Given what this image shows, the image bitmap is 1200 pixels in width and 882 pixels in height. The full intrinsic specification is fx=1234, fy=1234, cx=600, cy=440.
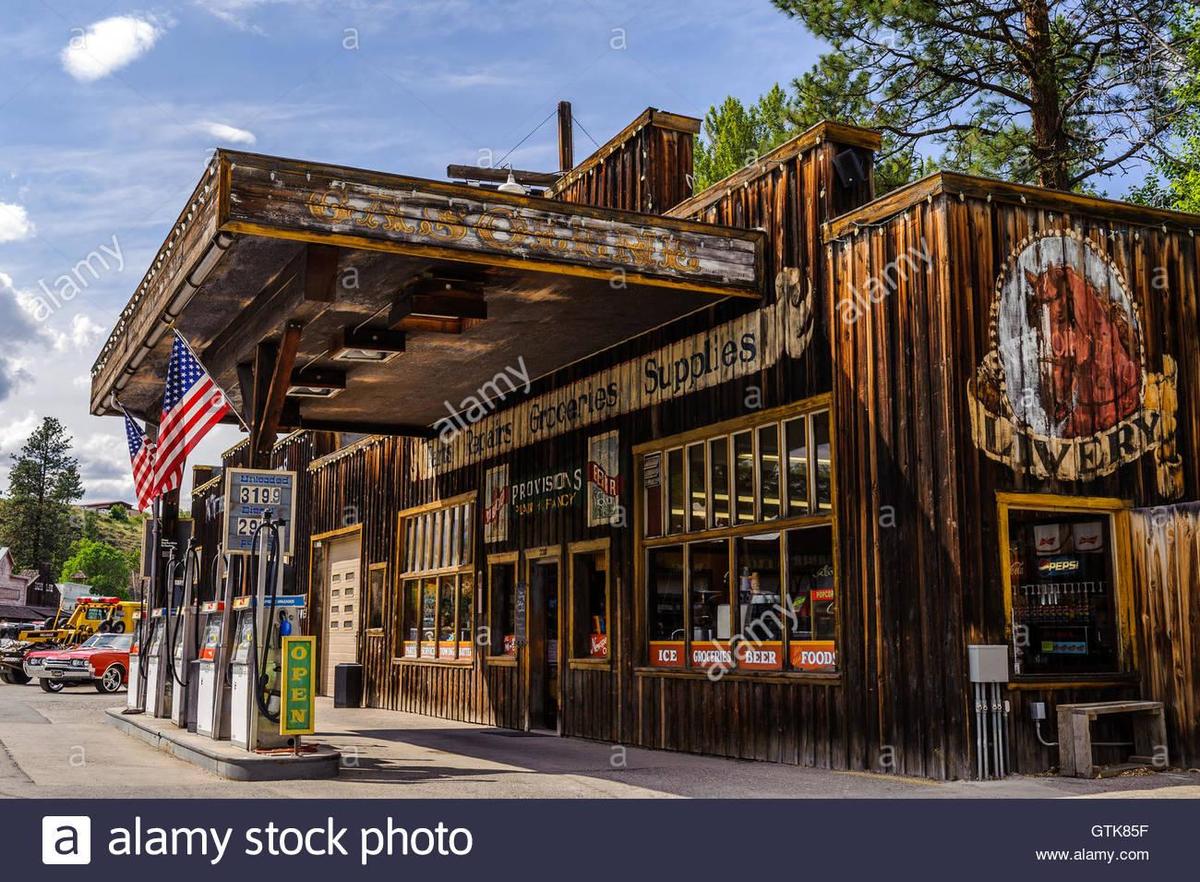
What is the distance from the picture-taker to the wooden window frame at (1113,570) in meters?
10.9

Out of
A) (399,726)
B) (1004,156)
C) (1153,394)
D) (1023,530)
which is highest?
(1004,156)

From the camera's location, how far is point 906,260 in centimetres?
1152

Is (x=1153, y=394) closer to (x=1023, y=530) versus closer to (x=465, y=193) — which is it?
(x=1023, y=530)

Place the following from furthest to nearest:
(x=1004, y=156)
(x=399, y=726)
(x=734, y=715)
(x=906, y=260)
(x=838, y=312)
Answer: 1. (x=1004, y=156)
2. (x=399, y=726)
3. (x=734, y=715)
4. (x=838, y=312)
5. (x=906, y=260)

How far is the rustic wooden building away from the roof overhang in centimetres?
4

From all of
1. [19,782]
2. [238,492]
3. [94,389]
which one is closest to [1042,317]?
[238,492]

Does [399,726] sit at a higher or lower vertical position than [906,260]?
lower

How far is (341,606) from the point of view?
26.7 meters

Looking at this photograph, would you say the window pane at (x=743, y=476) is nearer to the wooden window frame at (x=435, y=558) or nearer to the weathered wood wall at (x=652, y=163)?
the weathered wood wall at (x=652, y=163)

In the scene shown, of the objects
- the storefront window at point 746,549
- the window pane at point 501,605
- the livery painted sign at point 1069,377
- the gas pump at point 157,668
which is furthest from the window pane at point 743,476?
the gas pump at point 157,668

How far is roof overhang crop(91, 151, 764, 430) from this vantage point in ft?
36.7

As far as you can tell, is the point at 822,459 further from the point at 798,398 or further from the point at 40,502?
the point at 40,502

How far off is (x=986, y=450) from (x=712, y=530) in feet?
12.3

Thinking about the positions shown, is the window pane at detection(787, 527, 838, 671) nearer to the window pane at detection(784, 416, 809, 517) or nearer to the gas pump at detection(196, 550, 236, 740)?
the window pane at detection(784, 416, 809, 517)
